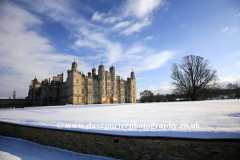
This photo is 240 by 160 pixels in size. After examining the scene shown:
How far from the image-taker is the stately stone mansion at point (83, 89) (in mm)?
38094

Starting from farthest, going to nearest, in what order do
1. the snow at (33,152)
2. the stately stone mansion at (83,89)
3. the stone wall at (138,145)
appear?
the stately stone mansion at (83,89) < the snow at (33,152) < the stone wall at (138,145)

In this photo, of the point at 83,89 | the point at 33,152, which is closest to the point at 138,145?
the point at 33,152

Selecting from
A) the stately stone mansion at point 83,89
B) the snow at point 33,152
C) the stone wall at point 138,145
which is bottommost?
the snow at point 33,152

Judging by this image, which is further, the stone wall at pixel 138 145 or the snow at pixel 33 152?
the snow at pixel 33 152

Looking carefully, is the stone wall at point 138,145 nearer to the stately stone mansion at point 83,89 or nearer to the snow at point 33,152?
the snow at point 33,152

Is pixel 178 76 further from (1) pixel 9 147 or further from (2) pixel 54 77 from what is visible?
(2) pixel 54 77

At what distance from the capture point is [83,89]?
40250 mm

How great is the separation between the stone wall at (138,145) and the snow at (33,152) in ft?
0.82

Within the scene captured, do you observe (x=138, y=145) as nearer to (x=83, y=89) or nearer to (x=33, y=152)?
(x=33, y=152)

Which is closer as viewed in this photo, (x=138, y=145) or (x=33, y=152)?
(x=138, y=145)

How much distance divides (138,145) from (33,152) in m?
6.85

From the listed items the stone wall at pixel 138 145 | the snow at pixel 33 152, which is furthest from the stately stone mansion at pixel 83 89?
the stone wall at pixel 138 145

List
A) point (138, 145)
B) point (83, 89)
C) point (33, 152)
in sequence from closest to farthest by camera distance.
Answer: point (138, 145), point (33, 152), point (83, 89)

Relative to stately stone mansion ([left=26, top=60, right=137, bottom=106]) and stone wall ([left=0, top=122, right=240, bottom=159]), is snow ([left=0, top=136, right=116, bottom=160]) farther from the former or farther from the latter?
stately stone mansion ([left=26, top=60, right=137, bottom=106])
